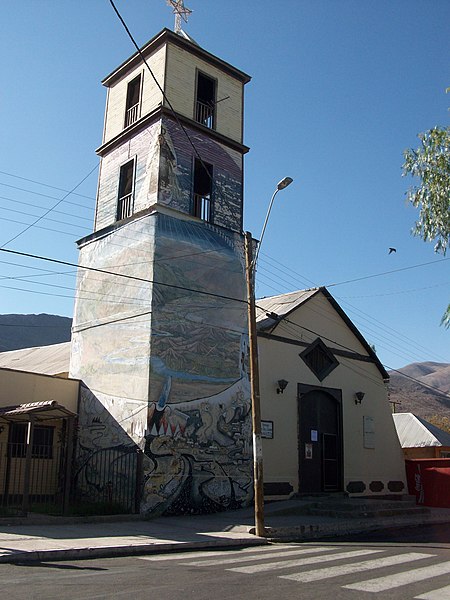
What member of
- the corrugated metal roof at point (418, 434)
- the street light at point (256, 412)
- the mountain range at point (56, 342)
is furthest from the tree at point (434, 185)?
the mountain range at point (56, 342)

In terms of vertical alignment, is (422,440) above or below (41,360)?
below

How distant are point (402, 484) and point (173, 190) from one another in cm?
1690

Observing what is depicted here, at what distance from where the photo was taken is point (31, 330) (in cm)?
14850

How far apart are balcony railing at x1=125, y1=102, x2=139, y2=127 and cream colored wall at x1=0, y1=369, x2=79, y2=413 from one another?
9.89m

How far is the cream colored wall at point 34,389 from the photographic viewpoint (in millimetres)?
18734

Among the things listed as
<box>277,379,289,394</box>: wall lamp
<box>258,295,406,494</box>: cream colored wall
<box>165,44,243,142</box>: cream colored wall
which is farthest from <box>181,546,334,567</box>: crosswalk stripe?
<box>165,44,243,142</box>: cream colored wall

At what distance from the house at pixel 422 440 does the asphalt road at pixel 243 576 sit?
26.9 metres

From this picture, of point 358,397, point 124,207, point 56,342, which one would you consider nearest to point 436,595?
point 124,207

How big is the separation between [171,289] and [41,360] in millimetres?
11550

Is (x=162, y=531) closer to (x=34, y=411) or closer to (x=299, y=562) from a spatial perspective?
(x=34, y=411)

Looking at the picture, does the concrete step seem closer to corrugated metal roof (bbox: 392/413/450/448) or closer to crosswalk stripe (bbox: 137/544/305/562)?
crosswalk stripe (bbox: 137/544/305/562)

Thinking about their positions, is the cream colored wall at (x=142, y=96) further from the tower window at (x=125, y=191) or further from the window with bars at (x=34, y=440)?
the window with bars at (x=34, y=440)

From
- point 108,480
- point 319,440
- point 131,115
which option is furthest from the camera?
point 319,440

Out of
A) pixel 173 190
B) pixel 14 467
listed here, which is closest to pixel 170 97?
pixel 173 190
